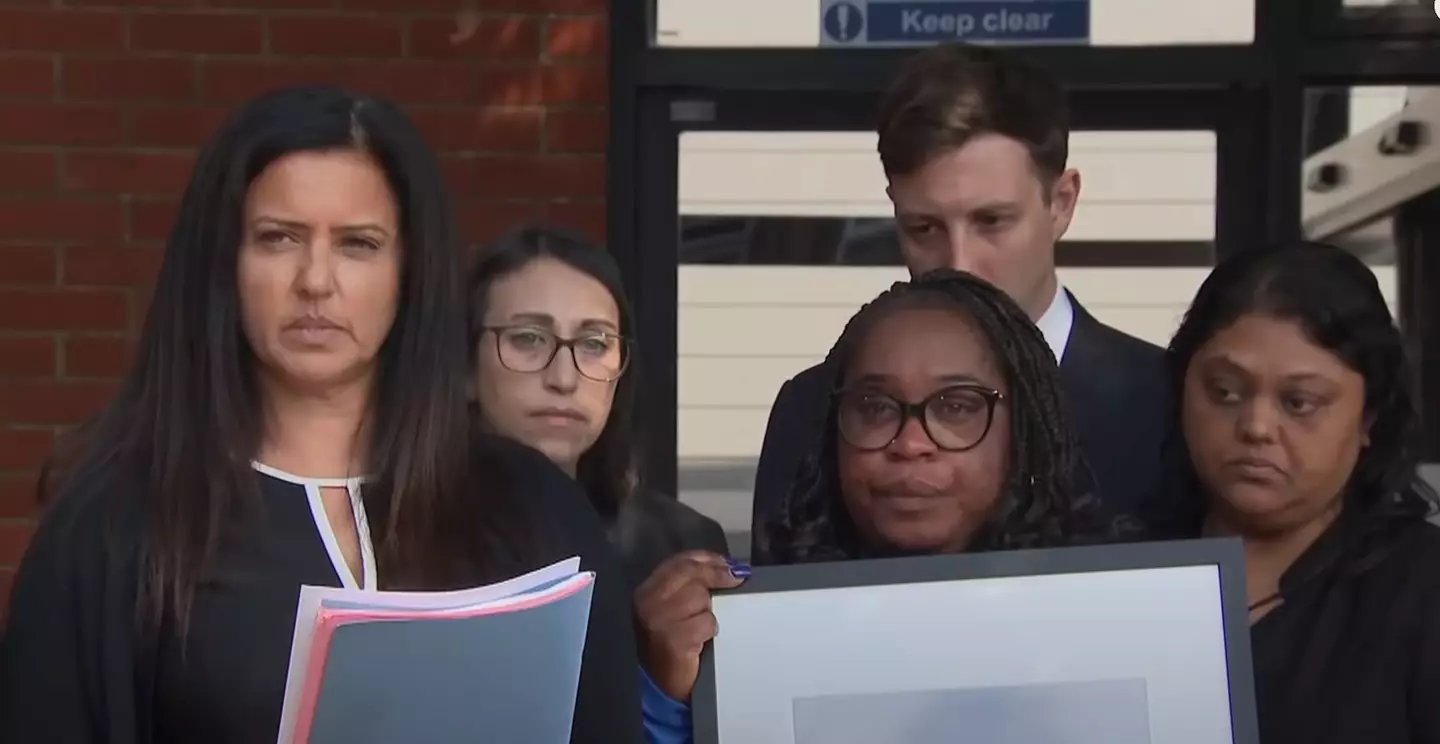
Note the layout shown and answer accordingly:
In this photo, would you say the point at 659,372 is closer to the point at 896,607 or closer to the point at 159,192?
the point at 159,192

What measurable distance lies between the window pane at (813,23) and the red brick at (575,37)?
272 millimetres

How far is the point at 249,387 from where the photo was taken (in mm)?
2064

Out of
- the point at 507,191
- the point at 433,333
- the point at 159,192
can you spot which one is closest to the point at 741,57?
the point at 507,191

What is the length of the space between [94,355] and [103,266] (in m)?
0.22

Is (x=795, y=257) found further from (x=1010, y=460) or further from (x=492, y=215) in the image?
(x=1010, y=460)

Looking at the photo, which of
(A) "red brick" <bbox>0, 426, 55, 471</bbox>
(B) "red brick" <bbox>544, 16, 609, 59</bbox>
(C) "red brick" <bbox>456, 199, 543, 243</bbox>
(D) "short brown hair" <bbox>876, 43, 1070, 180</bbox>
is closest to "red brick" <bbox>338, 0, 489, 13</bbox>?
(B) "red brick" <bbox>544, 16, 609, 59</bbox>

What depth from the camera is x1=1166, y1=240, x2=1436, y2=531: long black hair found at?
2.25 metres

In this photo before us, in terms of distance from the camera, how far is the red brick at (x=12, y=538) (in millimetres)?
4473

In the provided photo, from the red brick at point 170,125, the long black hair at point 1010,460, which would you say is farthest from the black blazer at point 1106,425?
the red brick at point 170,125

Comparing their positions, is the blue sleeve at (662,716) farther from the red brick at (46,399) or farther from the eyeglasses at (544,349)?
the red brick at (46,399)

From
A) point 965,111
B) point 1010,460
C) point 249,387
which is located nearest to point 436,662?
point 249,387

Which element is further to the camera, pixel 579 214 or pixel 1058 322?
pixel 579 214

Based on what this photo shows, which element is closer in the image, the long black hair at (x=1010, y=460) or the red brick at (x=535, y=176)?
the long black hair at (x=1010, y=460)

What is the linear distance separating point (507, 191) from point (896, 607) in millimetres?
2634
